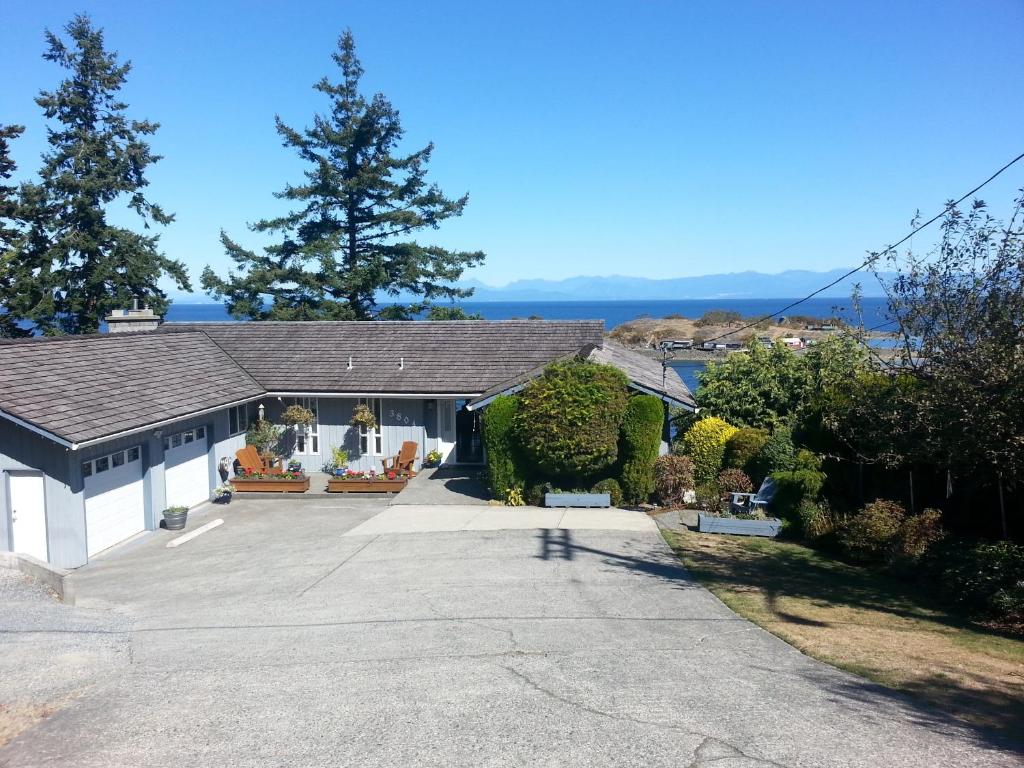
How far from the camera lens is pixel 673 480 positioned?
63.6 ft

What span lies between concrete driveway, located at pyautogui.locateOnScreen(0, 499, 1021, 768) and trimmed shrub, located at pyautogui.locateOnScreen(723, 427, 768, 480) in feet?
15.3

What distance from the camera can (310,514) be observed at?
67.6 ft

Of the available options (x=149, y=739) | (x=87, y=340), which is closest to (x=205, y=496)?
(x=87, y=340)

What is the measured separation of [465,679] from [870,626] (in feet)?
18.9

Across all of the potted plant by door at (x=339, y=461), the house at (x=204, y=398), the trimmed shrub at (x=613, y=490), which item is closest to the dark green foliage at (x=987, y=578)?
the trimmed shrub at (x=613, y=490)

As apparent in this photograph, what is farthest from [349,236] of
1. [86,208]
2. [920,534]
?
[920,534]

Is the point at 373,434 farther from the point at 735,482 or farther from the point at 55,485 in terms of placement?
the point at 735,482

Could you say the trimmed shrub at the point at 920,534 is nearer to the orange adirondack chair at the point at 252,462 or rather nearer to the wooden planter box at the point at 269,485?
the wooden planter box at the point at 269,485

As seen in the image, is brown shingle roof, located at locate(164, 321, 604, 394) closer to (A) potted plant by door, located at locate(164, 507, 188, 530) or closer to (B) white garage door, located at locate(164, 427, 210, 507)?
(B) white garage door, located at locate(164, 427, 210, 507)

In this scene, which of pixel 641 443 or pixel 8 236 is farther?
pixel 8 236

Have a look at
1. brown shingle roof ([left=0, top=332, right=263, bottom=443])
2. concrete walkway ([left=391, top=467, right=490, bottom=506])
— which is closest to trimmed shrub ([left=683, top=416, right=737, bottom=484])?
concrete walkway ([left=391, top=467, right=490, bottom=506])

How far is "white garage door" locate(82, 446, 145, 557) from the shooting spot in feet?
55.9

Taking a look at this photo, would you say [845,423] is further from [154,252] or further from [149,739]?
[154,252]

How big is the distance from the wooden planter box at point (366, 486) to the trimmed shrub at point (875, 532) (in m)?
11.8
